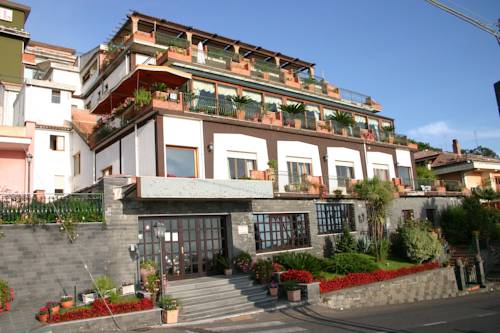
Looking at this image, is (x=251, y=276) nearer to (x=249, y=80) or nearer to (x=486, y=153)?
(x=249, y=80)

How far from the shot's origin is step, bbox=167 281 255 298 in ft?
50.6

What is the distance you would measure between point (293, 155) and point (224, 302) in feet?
35.6

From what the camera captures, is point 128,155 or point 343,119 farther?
point 343,119

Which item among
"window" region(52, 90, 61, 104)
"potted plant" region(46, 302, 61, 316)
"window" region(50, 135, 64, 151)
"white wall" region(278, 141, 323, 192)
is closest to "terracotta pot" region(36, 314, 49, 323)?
"potted plant" region(46, 302, 61, 316)

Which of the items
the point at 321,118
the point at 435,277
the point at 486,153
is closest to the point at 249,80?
the point at 321,118

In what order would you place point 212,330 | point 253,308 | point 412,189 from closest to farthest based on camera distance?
point 212,330
point 253,308
point 412,189

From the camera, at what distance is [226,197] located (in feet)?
58.0

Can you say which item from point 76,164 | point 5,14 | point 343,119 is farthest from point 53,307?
point 5,14

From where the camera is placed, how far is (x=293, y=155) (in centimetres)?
2412

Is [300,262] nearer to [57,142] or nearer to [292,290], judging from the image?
[292,290]

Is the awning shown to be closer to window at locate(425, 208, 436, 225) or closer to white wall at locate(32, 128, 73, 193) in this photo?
white wall at locate(32, 128, 73, 193)

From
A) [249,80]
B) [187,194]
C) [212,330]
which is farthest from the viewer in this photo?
[249,80]

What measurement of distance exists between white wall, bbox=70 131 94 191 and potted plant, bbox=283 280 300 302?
529 inches

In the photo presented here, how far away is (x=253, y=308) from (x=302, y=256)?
4.86 metres
